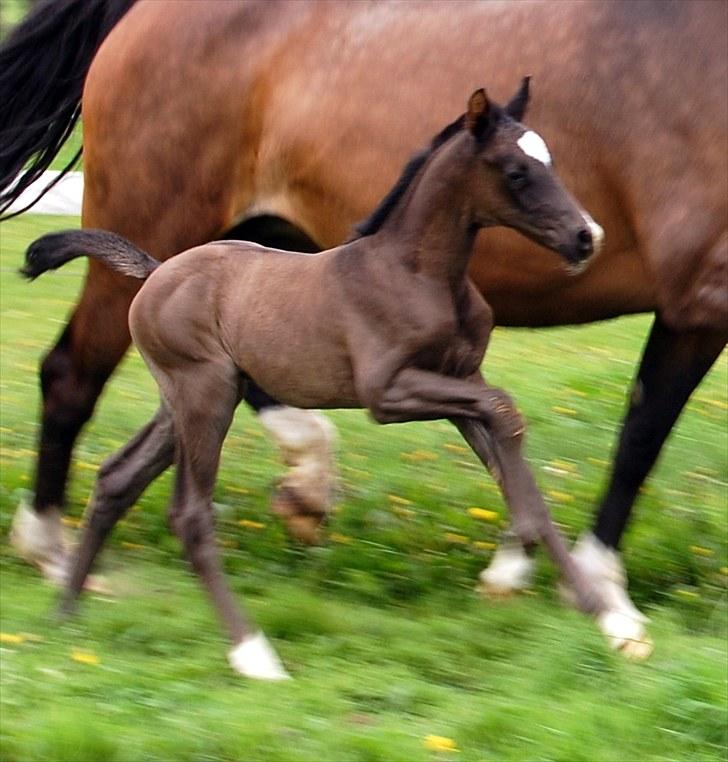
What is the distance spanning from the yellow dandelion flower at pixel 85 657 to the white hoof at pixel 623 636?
4.58ft

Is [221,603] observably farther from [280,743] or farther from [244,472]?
[244,472]

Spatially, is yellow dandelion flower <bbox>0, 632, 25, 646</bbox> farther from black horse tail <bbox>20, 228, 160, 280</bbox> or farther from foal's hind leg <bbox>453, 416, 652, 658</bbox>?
foal's hind leg <bbox>453, 416, 652, 658</bbox>

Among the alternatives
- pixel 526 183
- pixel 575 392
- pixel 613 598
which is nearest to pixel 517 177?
pixel 526 183

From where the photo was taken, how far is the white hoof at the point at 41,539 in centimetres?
541

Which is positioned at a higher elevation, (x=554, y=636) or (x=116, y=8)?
(x=116, y=8)

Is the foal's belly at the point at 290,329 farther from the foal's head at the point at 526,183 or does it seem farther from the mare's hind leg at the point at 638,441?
the mare's hind leg at the point at 638,441

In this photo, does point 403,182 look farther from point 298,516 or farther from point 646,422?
point 298,516

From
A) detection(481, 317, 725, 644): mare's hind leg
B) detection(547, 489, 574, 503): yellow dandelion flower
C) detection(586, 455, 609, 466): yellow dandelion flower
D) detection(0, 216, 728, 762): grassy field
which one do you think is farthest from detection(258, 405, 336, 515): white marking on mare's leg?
detection(586, 455, 609, 466): yellow dandelion flower

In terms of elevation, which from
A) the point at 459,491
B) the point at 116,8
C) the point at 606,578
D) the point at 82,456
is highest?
the point at 116,8

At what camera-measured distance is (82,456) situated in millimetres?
6656

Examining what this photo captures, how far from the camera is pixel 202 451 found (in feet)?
14.5

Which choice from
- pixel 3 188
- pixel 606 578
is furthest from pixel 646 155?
pixel 3 188

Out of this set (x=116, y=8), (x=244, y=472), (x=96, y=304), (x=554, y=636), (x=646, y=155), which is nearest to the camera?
(x=554, y=636)

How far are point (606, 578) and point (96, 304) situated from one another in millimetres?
2052
